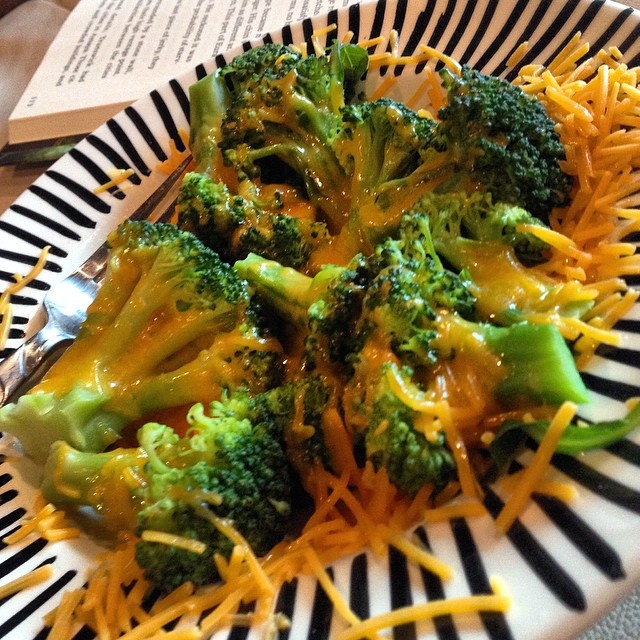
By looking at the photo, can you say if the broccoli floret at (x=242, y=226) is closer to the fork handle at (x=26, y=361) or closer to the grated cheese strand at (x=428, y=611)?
the fork handle at (x=26, y=361)

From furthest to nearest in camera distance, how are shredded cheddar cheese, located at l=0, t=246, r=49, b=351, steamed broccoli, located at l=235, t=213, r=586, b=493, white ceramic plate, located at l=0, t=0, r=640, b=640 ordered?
shredded cheddar cheese, located at l=0, t=246, r=49, b=351
steamed broccoli, located at l=235, t=213, r=586, b=493
white ceramic plate, located at l=0, t=0, r=640, b=640

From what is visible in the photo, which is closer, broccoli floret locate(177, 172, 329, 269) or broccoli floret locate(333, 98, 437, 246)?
broccoli floret locate(333, 98, 437, 246)

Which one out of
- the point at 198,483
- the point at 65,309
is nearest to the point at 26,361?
the point at 65,309

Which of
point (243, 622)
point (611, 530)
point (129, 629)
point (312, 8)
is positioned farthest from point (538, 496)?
point (312, 8)

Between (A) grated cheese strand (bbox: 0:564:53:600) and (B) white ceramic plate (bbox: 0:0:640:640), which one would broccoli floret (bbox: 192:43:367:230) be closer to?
(B) white ceramic plate (bbox: 0:0:640:640)

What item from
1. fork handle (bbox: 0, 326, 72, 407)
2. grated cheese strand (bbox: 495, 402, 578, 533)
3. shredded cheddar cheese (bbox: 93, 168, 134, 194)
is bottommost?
fork handle (bbox: 0, 326, 72, 407)

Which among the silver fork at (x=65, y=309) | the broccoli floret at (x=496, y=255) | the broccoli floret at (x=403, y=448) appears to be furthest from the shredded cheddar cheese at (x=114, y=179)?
the broccoli floret at (x=403, y=448)

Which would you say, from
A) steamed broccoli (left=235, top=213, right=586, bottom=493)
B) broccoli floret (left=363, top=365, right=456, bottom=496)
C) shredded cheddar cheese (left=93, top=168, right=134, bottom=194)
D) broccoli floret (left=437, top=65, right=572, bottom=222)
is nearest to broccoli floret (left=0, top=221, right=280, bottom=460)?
steamed broccoli (left=235, top=213, right=586, bottom=493)

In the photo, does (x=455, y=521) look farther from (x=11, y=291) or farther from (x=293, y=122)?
(x=11, y=291)
